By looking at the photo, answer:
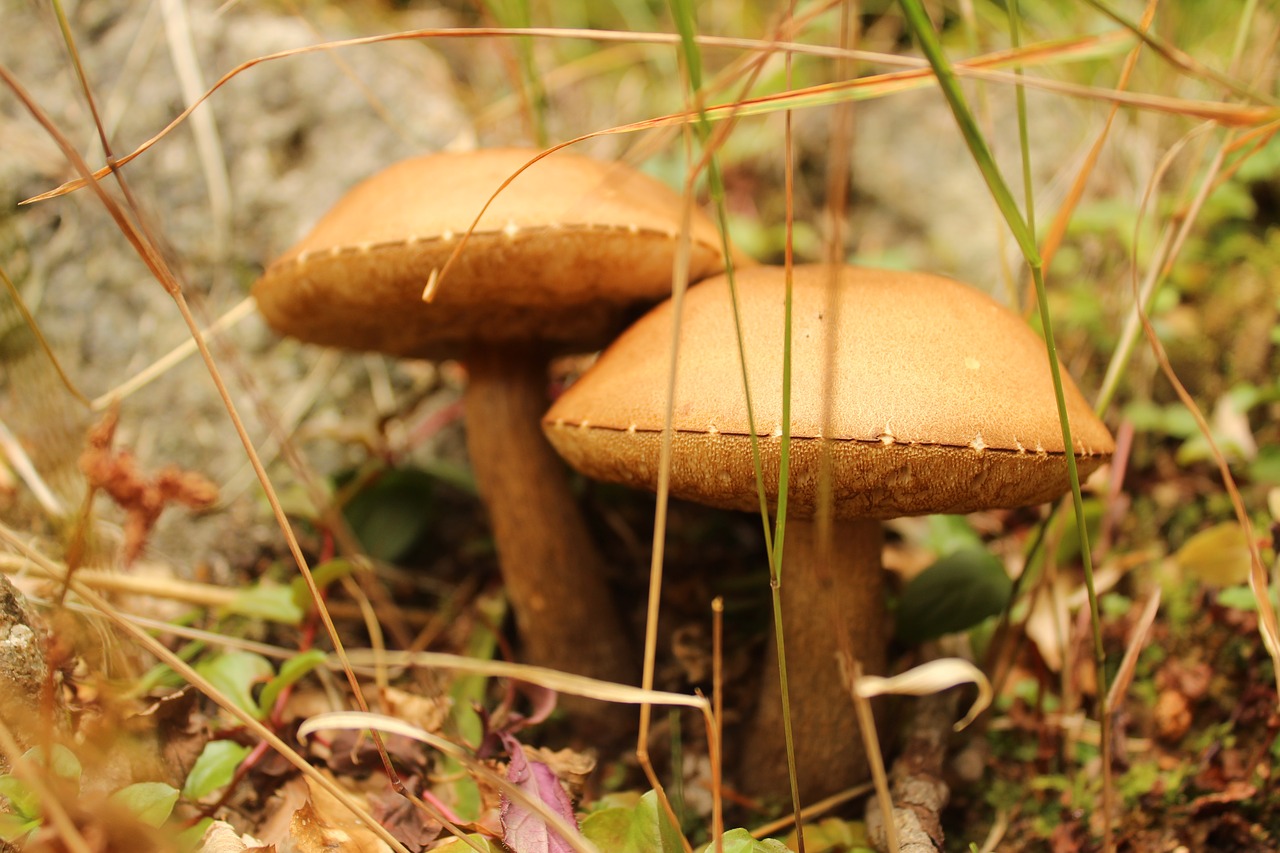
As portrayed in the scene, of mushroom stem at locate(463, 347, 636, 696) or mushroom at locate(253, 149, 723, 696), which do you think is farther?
mushroom stem at locate(463, 347, 636, 696)

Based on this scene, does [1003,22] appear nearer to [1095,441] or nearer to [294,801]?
[1095,441]

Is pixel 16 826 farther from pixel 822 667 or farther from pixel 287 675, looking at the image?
pixel 822 667

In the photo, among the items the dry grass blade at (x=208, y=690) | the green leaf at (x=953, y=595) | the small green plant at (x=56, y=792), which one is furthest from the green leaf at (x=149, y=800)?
the green leaf at (x=953, y=595)

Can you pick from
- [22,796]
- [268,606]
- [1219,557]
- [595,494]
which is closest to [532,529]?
[595,494]

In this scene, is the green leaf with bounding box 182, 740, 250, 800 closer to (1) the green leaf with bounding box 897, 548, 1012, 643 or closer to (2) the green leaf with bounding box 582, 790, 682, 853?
(2) the green leaf with bounding box 582, 790, 682, 853

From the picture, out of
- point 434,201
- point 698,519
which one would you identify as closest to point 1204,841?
point 698,519

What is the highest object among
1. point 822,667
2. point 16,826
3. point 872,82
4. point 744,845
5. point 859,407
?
point 872,82

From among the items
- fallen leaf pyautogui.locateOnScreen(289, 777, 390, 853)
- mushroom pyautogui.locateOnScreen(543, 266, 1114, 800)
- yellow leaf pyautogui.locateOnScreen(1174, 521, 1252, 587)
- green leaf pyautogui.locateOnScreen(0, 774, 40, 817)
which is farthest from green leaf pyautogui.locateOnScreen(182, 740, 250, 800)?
yellow leaf pyautogui.locateOnScreen(1174, 521, 1252, 587)
